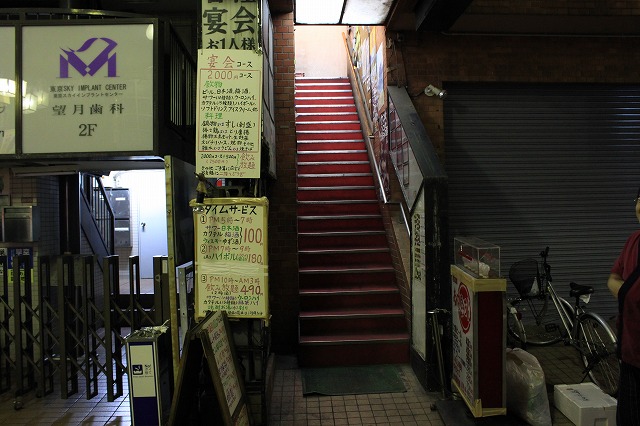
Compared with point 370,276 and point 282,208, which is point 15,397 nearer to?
point 282,208

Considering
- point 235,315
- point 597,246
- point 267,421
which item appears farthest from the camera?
point 597,246

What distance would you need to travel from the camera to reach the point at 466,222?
6.69 metres

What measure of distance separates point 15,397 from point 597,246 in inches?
325

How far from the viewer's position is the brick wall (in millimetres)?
6113

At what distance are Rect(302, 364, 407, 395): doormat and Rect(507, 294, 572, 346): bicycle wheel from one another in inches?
66.3

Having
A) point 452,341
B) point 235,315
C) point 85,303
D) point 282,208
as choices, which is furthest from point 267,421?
point 282,208

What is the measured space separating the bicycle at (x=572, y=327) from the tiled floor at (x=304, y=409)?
0.38 metres

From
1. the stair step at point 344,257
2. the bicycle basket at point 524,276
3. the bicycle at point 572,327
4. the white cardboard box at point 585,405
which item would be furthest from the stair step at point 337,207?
the white cardboard box at point 585,405

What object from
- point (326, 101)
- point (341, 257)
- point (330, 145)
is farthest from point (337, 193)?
point (326, 101)

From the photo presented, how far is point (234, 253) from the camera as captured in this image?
12.5 ft

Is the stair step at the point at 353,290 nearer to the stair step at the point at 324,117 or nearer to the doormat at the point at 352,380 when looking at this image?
the doormat at the point at 352,380

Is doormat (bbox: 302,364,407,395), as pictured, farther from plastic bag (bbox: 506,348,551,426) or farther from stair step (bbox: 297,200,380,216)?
stair step (bbox: 297,200,380,216)

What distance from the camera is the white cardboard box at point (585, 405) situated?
3.93m

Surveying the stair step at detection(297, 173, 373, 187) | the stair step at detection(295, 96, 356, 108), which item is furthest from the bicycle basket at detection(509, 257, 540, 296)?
the stair step at detection(295, 96, 356, 108)
